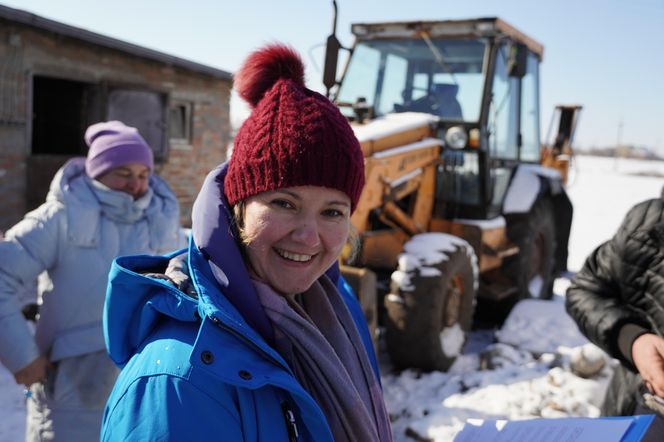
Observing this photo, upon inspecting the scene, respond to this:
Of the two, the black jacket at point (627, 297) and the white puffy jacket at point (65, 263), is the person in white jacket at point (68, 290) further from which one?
the black jacket at point (627, 297)

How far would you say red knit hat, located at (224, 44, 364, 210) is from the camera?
1.19 meters

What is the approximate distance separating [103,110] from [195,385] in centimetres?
742

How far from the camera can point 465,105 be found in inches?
191

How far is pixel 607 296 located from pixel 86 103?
7548mm

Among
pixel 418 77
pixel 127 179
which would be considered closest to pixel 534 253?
pixel 418 77

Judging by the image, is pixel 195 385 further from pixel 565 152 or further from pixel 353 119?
pixel 565 152

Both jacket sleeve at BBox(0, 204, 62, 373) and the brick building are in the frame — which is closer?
jacket sleeve at BBox(0, 204, 62, 373)

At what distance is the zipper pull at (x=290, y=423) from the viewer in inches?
39.7

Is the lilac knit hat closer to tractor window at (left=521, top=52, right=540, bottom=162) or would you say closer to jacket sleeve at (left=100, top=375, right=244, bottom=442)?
jacket sleeve at (left=100, top=375, right=244, bottom=442)

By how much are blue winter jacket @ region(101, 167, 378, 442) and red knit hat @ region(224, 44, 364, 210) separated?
0.48 ft

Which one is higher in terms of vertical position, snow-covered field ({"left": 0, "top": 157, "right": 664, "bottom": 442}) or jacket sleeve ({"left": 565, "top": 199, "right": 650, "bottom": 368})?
jacket sleeve ({"left": 565, "top": 199, "right": 650, "bottom": 368})

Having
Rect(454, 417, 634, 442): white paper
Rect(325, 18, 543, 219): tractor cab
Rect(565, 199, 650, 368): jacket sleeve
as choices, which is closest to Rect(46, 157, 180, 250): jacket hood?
Rect(454, 417, 634, 442): white paper

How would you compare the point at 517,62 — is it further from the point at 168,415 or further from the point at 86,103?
the point at 86,103

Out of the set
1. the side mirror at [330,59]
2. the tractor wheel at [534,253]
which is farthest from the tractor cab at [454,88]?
the side mirror at [330,59]
